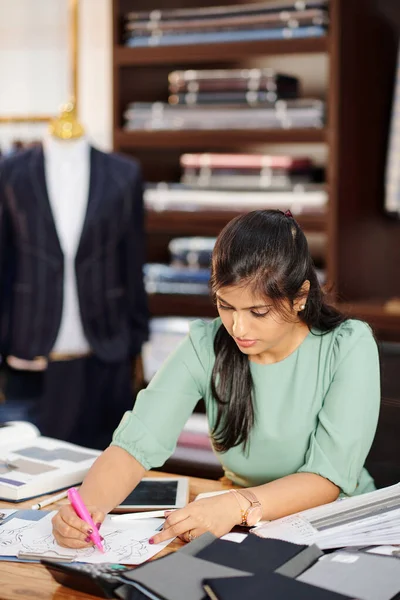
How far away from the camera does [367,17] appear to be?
10.3 feet

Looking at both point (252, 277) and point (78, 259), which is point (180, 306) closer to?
point (78, 259)

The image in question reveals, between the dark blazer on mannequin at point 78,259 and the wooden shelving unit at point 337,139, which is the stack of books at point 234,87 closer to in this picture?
the wooden shelving unit at point 337,139

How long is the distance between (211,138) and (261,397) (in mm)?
1666

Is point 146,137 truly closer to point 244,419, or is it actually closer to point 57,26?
point 57,26

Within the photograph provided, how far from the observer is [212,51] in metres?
3.24

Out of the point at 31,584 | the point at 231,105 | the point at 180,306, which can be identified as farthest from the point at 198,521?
the point at 231,105

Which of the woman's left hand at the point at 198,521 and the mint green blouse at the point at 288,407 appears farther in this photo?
the mint green blouse at the point at 288,407

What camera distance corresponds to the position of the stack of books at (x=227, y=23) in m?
3.08

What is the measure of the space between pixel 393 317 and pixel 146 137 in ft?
3.74

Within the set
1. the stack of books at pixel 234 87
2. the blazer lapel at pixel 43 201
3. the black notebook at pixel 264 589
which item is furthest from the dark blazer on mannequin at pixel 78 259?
the black notebook at pixel 264 589

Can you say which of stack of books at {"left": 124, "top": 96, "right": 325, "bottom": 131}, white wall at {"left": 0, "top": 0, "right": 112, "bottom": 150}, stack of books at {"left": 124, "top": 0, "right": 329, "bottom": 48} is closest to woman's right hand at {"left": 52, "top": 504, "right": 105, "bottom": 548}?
stack of books at {"left": 124, "top": 96, "right": 325, "bottom": 131}

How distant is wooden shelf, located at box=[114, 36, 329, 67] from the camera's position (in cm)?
309

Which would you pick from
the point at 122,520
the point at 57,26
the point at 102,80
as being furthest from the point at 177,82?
the point at 122,520

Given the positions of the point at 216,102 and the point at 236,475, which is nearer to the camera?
the point at 236,475
